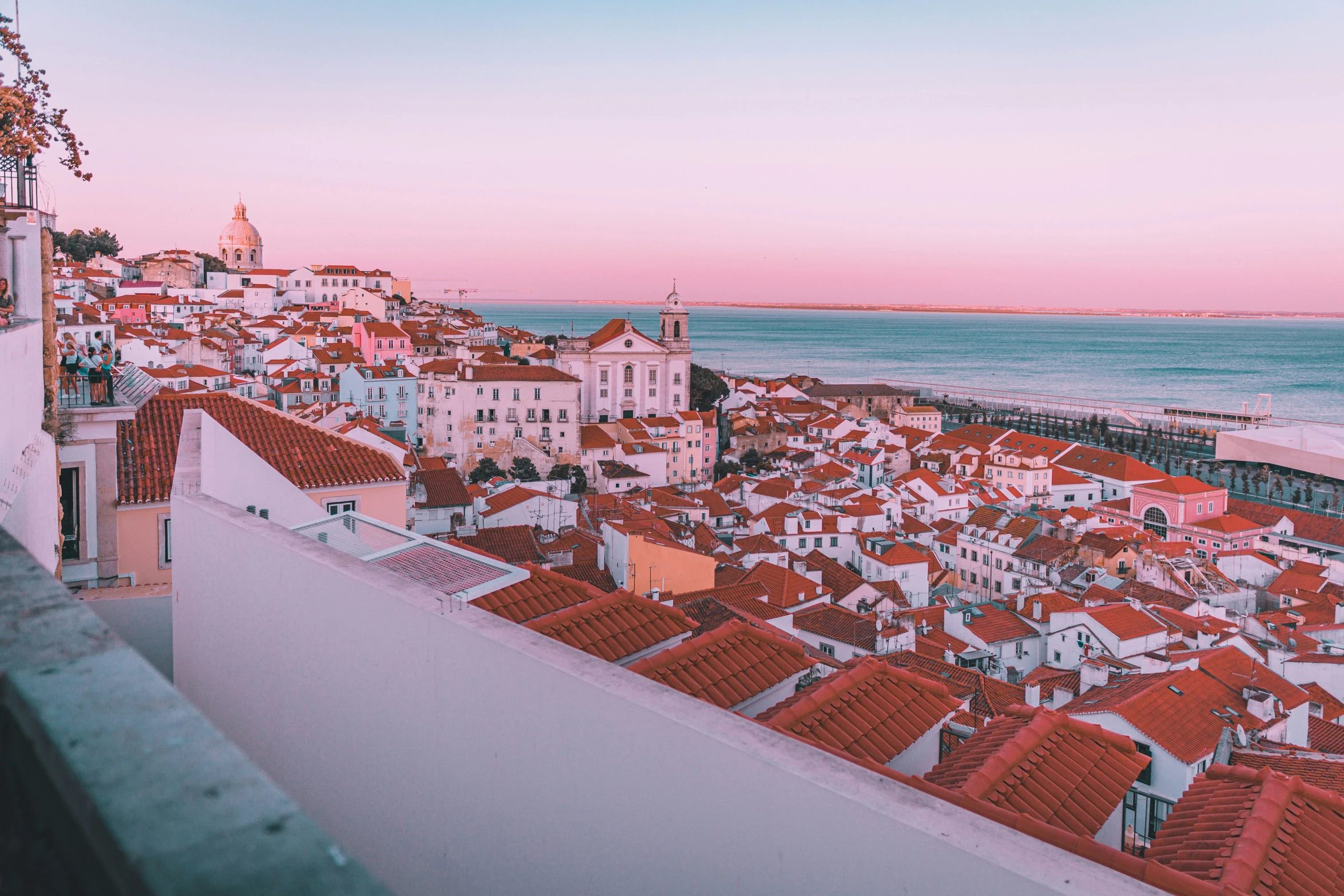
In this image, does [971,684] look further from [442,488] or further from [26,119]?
[442,488]

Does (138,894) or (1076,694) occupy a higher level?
(138,894)

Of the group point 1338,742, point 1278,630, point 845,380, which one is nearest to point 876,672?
point 1338,742

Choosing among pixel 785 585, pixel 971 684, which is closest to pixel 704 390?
pixel 785 585

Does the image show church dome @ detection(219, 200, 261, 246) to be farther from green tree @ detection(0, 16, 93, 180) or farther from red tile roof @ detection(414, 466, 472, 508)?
green tree @ detection(0, 16, 93, 180)

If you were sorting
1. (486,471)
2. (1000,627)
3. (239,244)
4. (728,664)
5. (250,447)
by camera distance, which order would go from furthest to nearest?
(239,244)
(486,471)
(1000,627)
(250,447)
(728,664)

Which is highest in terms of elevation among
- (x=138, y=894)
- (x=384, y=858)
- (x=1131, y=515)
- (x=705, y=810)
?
(x=138, y=894)

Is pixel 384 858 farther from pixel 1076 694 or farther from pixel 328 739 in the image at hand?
pixel 1076 694
